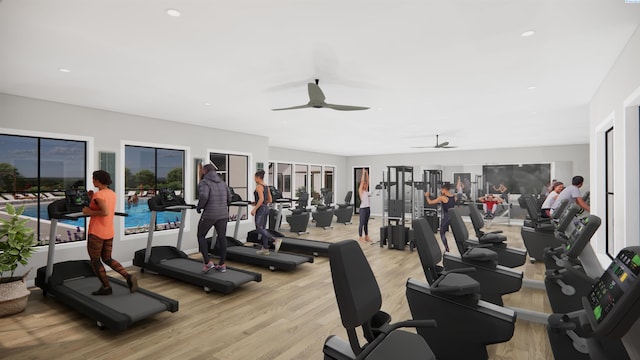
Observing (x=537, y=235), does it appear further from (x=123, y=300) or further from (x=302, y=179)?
(x=302, y=179)

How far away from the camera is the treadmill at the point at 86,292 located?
10.3 ft

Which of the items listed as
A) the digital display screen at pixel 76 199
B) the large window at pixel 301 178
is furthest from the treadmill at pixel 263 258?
the large window at pixel 301 178

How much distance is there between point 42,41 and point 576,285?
488cm

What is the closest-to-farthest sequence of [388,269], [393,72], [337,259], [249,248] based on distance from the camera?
[337,259]
[393,72]
[388,269]
[249,248]

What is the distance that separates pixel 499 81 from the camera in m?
3.91

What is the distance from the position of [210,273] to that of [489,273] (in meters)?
3.38

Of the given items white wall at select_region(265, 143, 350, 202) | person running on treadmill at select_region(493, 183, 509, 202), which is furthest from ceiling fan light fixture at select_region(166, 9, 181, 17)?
person running on treadmill at select_region(493, 183, 509, 202)

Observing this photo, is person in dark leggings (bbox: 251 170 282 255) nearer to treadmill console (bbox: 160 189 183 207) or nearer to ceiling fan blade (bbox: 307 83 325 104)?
treadmill console (bbox: 160 189 183 207)

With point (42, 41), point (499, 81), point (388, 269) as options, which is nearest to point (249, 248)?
point (388, 269)

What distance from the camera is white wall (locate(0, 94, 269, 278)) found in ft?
14.9

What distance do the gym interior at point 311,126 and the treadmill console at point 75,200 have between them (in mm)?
31

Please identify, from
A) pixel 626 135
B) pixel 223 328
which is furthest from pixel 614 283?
pixel 223 328

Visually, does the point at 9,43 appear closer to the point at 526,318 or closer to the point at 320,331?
the point at 320,331

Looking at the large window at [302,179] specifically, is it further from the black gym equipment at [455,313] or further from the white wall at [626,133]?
the white wall at [626,133]
